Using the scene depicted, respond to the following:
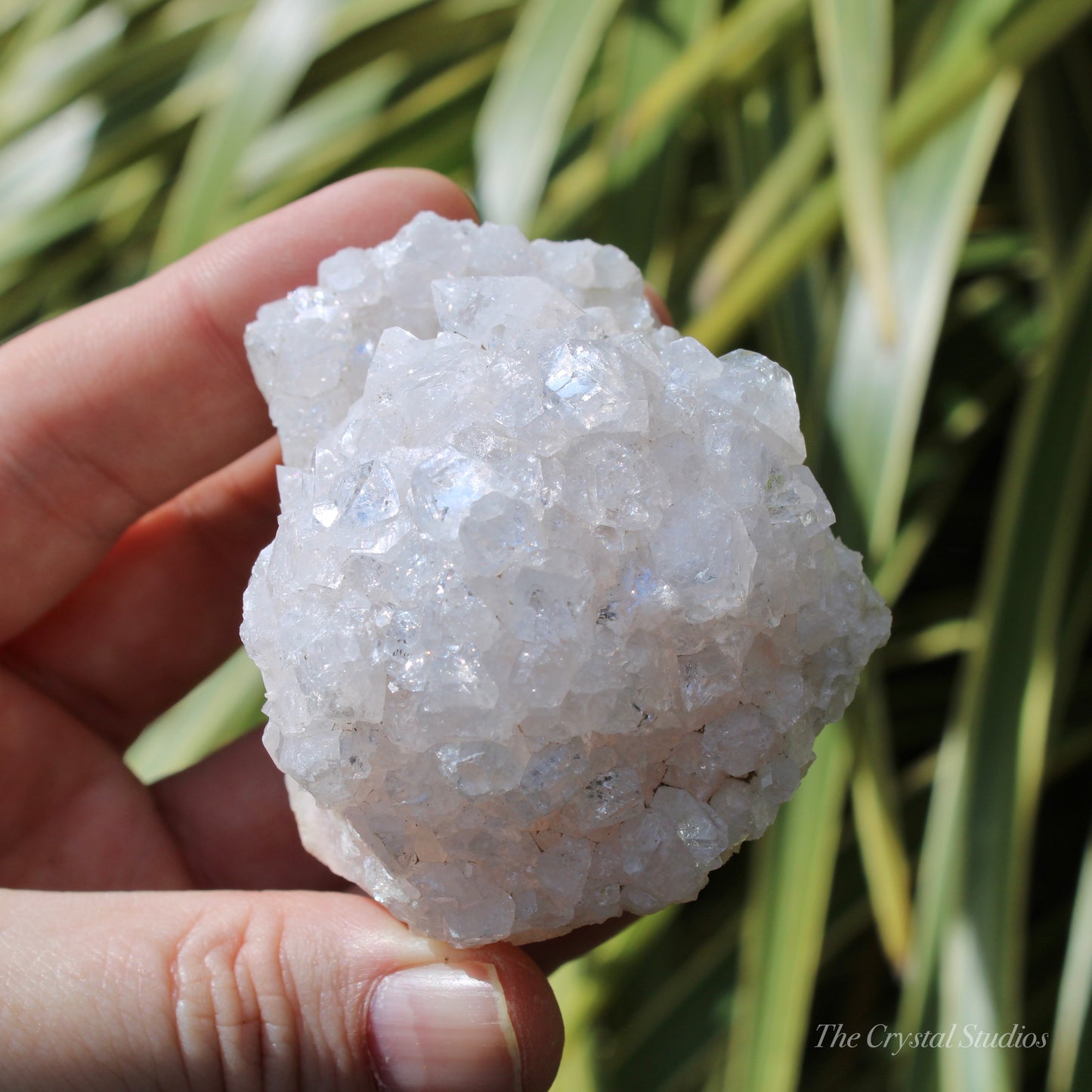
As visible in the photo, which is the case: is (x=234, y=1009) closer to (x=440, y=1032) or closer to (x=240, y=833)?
(x=440, y=1032)

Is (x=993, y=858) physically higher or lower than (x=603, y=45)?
lower

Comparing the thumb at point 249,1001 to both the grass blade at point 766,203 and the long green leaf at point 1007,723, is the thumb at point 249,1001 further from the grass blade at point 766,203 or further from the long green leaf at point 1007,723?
the grass blade at point 766,203

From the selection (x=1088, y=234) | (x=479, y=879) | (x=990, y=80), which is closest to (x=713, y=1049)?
(x=479, y=879)

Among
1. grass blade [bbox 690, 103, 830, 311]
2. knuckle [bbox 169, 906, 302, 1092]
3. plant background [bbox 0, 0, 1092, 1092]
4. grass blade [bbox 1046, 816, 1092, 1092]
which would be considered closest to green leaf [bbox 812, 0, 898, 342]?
plant background [bbox 0, 0, 1092, 1092]

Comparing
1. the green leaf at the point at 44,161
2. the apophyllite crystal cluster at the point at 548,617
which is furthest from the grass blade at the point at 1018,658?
the green leaf at the point at 44,161

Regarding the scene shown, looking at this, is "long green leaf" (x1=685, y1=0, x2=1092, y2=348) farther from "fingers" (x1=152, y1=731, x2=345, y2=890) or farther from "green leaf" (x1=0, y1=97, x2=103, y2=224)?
"green leaf" (x1=0, y1=97, x2=103, y2=224)

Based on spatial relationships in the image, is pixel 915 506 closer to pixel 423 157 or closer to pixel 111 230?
pixel 423 157
